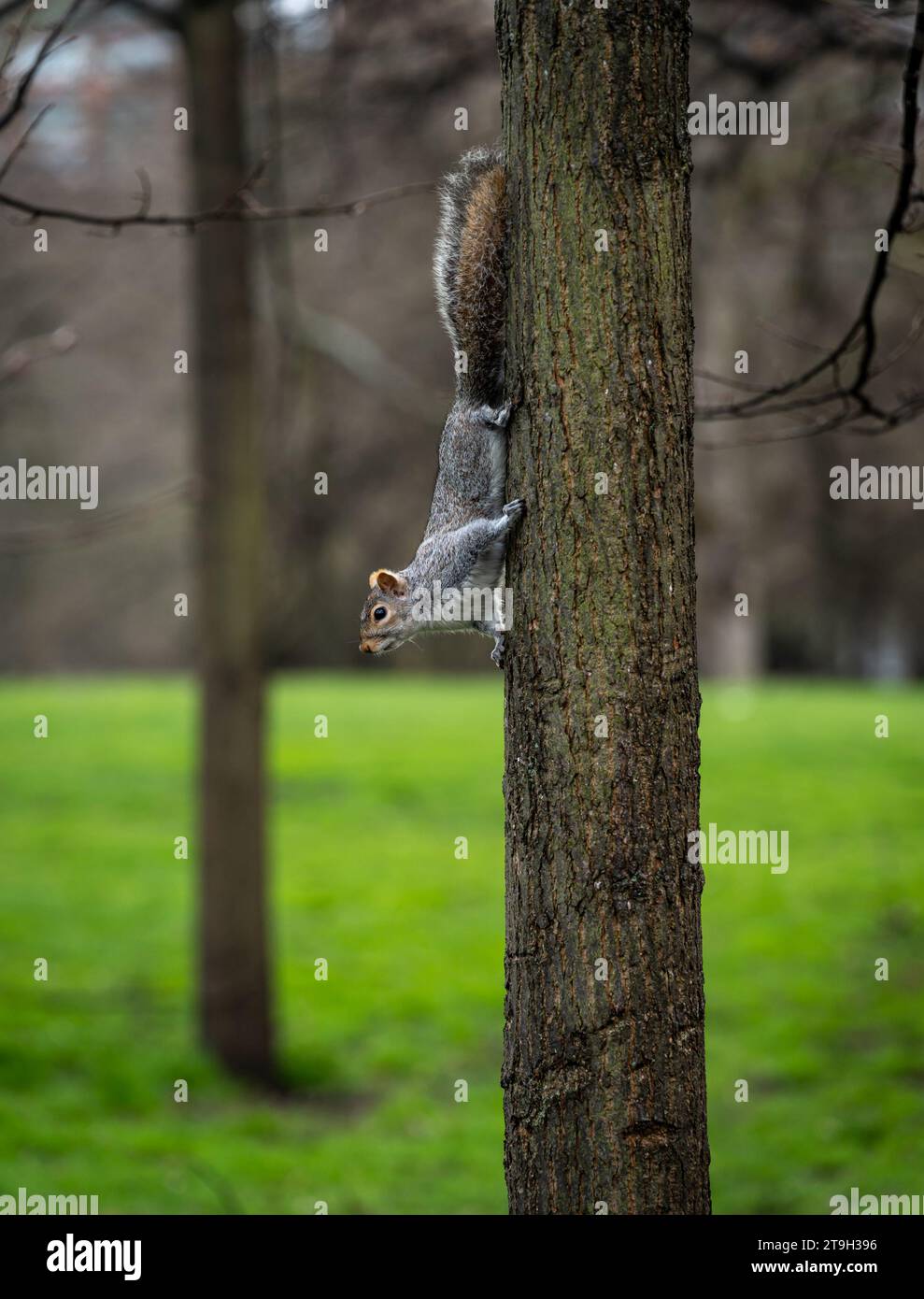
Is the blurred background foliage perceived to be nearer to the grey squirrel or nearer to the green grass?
the green grass

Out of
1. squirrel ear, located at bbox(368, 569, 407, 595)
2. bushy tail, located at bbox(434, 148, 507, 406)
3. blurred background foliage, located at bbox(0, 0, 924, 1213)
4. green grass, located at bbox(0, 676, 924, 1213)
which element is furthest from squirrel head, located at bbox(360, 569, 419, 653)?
green grass, located at bbox(0, 676, 924, 1213)

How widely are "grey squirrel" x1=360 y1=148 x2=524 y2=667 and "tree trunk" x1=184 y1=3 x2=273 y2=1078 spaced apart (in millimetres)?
3641

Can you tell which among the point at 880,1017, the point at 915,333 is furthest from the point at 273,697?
the point at 915,333

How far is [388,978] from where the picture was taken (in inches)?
281

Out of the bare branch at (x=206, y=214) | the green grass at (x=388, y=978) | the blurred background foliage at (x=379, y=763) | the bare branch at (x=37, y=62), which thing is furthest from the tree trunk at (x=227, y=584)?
the bare branch at (x=37, y=62)

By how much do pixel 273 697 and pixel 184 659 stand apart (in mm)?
9903

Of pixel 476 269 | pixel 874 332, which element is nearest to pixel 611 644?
pixel 476 269

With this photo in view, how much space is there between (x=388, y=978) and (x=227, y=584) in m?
2.40

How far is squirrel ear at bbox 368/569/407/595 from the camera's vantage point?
9.38 ft

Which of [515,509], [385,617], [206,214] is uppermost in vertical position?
[206,214]

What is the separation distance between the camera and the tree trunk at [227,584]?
596 centimetres

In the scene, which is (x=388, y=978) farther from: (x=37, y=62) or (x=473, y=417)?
(x=37, y=62)
